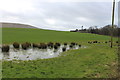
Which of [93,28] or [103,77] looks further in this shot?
[93,28]

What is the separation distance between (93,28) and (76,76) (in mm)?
126030

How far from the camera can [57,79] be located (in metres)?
6.42

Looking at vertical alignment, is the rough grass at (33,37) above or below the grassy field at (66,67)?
above

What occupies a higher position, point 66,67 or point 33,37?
point 33,37

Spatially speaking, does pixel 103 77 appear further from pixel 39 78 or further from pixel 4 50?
pixel 4 50

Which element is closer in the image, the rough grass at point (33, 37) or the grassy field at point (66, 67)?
the grassy field at point (66, 67)

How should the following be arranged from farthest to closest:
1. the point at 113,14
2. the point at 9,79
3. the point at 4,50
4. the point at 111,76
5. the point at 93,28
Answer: the point at 93,28 < the point at 113,14 < the point at 4,50 < the point at 111,76 < the point at 9,79

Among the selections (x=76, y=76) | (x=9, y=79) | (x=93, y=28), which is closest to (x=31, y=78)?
(x=9, y=79)

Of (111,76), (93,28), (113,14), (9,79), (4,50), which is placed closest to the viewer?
(9,79)

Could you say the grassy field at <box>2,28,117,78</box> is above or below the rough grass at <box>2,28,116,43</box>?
below

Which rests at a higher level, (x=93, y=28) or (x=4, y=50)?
(x=93, y=28)

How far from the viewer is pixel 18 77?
6660 mm

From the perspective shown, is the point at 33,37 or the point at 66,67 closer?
the point at 66,67

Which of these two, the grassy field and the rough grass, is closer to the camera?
the grassy field
